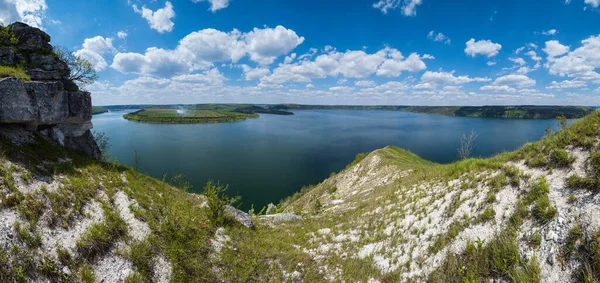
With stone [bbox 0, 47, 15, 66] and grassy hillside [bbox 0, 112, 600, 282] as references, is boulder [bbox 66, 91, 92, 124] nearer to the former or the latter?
stone [bbox 0, 47, 15, 66]

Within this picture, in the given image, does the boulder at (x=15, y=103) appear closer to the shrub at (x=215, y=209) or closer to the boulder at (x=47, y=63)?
the boulder at (x=47, y=63)

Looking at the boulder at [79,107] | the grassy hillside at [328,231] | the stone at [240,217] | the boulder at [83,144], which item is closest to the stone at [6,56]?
the boulder at [79,107]

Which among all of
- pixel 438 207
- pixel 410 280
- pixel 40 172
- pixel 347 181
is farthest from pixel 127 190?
pixel 347 181

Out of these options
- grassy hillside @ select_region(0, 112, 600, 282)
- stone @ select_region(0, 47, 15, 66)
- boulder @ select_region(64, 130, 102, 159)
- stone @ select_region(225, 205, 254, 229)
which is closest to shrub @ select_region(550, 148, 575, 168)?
grassy hillside @ select_region(0, 112, 600, 282)

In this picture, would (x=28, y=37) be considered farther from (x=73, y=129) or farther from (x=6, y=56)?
(x=73, y=129)

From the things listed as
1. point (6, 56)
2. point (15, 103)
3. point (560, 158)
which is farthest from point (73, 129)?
point (560, 158)

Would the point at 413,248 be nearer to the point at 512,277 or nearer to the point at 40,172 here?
the point at 512,277

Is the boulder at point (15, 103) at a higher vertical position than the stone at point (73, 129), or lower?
higher
